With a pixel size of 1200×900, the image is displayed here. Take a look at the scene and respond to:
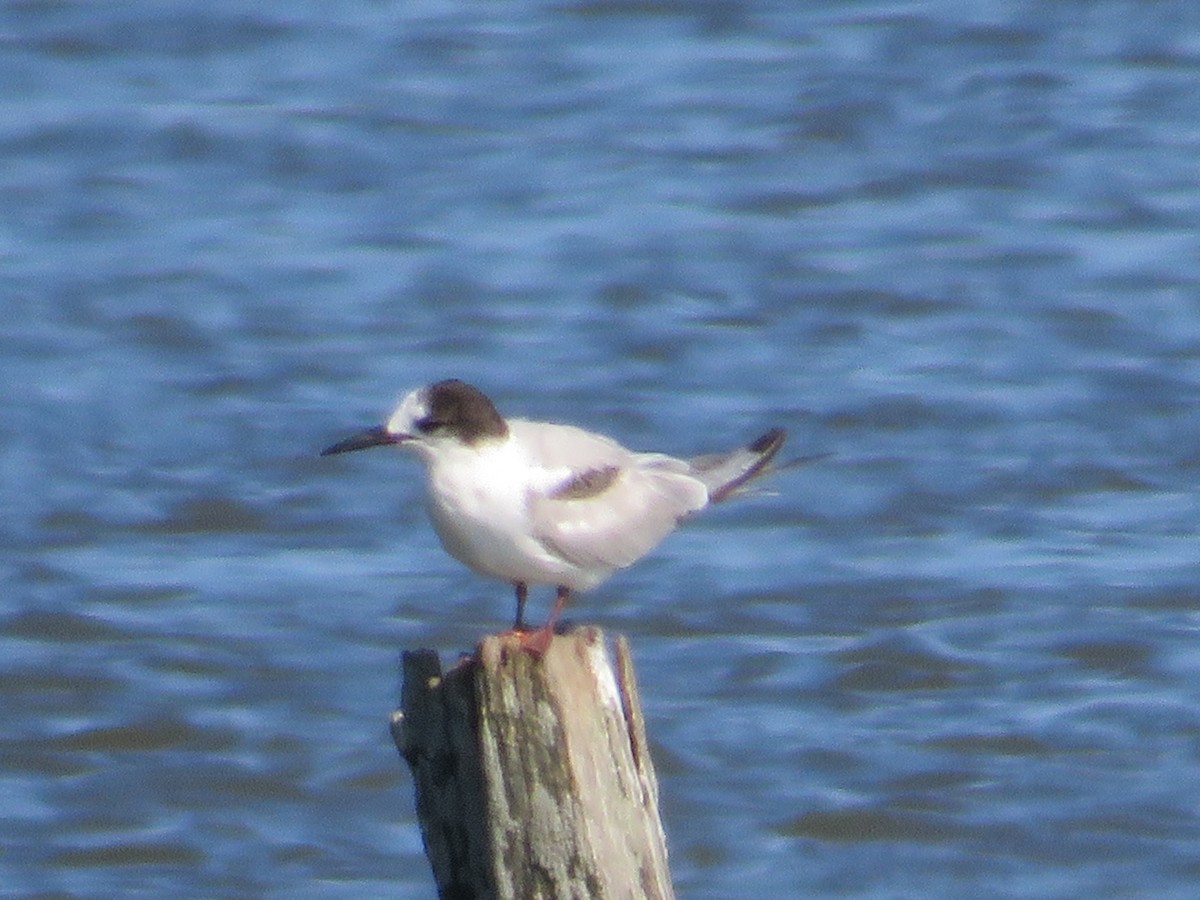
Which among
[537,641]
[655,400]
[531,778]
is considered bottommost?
[531,778]

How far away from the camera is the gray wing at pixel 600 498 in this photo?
5.59 meters

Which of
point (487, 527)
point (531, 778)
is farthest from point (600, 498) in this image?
point (531, 778)

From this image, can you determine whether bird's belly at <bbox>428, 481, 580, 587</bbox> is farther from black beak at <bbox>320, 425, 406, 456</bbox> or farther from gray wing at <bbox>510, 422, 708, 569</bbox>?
black beak at <bbox>320, 425, 406, 456</bbox>

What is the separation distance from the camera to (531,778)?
4547mm

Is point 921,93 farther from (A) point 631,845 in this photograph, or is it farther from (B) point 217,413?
(A) point 631,845

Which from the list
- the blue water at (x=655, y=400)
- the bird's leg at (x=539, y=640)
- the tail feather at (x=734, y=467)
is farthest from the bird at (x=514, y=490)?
the blue water at (x=655, y=400)

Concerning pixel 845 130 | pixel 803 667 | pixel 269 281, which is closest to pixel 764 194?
pixel 845 130

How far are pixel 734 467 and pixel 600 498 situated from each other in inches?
30.3

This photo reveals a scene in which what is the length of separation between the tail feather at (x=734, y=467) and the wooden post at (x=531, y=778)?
1708mm

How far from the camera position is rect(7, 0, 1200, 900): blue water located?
902 cm

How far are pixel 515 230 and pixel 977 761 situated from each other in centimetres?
581

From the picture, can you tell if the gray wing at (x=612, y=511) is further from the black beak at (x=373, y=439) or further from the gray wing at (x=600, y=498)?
the black beak at (x=373, y=439)

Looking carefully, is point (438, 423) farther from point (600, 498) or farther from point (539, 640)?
point (539, 640)

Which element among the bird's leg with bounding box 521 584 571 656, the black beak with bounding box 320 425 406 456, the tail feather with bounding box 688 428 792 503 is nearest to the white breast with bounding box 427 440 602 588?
the black beak with bounding box 320 425 406 456
